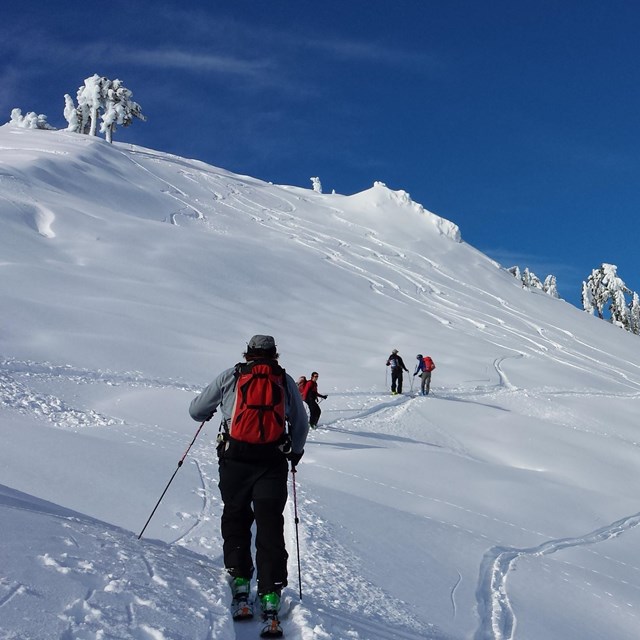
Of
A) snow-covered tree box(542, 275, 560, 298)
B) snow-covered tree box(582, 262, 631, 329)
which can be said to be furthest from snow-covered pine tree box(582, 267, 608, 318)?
snow-covered tree box(542, 275, 560, 298)

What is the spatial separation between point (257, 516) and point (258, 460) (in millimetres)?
392

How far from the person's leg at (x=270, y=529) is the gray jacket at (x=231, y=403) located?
22cm

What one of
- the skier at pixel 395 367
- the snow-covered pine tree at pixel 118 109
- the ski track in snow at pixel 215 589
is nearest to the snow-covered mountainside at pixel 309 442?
the ski track in snow at pixel 215 589

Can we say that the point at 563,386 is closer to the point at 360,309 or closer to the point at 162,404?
the point at 360,309

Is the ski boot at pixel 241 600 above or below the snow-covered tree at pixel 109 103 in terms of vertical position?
below

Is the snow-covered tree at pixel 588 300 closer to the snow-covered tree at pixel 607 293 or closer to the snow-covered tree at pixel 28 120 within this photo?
the snow-covered tree at pixel 607 293

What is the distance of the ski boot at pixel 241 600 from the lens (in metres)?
4.23

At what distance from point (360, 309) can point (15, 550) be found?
3086 cm

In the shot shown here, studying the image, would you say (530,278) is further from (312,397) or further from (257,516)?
(257,516)

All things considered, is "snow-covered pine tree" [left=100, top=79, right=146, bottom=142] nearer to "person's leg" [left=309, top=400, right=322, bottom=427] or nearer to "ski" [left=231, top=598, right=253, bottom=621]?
"person's leg" [left=309, top=400, right=322, bottom=427]

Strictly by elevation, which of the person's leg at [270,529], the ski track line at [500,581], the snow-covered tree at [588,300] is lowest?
the ski track line at [500,581]

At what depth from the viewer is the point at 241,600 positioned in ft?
14.3

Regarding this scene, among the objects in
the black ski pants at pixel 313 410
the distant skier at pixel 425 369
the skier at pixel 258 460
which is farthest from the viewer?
the distant skier at pixel 425 369

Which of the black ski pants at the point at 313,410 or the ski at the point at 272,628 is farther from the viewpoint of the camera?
the black ski pants at the point at 313,410
